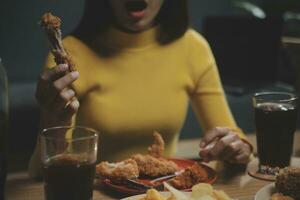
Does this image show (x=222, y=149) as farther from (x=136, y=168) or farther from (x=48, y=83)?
(x=48, y=83)

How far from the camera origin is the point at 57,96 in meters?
1.08

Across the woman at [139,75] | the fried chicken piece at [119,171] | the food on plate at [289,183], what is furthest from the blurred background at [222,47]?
the food on plate at [289,183]

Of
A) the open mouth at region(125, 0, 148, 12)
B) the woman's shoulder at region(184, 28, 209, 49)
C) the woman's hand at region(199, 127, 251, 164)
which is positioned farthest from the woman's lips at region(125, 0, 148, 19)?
the woman's hand at region(199, 127, 251, 164)

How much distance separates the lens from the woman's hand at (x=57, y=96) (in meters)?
1.05

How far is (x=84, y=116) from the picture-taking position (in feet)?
5.28

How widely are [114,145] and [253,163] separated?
20.8 inches

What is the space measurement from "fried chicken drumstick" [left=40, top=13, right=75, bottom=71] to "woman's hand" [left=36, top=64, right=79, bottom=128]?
2cm

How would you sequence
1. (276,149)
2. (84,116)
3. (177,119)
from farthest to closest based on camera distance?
(177,119) → (84,116) → (276,149)

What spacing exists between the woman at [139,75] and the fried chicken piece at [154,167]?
0.46 meters

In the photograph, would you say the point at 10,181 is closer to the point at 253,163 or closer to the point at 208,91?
the point at 253,163

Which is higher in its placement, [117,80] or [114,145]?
[117,80]

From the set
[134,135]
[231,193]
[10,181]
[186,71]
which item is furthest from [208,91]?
[10,181]

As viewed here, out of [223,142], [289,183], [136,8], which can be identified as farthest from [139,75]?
[289,183]

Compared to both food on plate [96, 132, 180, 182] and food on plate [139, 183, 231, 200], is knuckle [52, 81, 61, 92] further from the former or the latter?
food on plate [139, 183, 231, 200]
